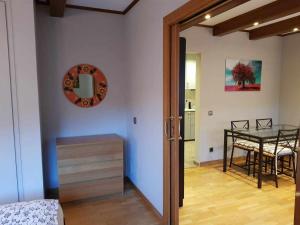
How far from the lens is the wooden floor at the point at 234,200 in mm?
2645

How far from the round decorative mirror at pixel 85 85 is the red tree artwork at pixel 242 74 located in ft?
8.18

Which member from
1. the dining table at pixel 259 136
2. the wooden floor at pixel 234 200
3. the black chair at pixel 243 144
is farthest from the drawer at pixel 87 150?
the black chair at pixel 243 144

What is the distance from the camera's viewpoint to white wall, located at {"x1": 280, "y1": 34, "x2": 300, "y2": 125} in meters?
4.61

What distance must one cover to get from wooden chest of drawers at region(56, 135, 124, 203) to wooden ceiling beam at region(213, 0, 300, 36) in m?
2.45

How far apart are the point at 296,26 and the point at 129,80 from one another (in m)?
2.69

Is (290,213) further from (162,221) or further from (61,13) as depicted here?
(61,13)

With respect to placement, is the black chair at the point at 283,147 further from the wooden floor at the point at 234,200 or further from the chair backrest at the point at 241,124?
the chair backrest at the point at 241,124

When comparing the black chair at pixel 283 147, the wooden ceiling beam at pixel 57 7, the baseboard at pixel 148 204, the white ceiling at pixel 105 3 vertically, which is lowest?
the baseboard at pixel 148 204

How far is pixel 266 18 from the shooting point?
3191 mm

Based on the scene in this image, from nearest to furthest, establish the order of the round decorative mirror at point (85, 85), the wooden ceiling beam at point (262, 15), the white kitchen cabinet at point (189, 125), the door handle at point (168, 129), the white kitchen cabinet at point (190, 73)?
the door handle at point (168, 129) → the wooden ceiling beam at point (262, 15) → the round decorative mirror at point (85, 85) → the white kitchen cabinet at point (190, 73) → the white kitchen cabinet at point (189, 125)

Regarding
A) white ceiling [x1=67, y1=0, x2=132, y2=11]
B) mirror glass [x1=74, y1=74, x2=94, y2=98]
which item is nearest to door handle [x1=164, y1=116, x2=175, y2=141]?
mirror glass [x1=74, y1=74, x2=94, y2=98]

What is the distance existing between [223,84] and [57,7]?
3.01m

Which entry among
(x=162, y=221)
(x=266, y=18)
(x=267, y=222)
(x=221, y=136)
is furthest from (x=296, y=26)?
(x=162, y=221)

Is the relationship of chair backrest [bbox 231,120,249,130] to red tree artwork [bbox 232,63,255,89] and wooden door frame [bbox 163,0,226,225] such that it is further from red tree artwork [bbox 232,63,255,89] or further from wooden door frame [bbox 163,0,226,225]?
wooden door frame [bbox 163,0,226,225]
